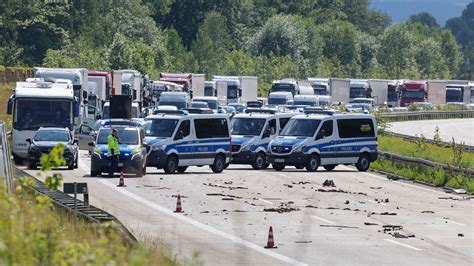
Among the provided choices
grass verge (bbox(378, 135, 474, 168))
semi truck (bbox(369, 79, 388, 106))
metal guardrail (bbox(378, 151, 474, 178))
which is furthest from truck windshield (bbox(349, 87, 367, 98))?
metal guardrail (bbox(378, 151, 474, 178))

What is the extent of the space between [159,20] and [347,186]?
443 feet

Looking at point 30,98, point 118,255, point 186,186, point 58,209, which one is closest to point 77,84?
point 30,98

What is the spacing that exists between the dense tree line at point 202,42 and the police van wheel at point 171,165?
52.9m

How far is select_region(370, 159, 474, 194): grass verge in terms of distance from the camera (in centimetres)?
3934

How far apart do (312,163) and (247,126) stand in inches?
145

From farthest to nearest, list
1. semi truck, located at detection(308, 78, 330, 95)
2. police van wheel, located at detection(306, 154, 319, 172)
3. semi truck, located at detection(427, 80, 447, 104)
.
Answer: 1. semi truck, located at detection(427, 80, 447, 104)
2. semi truck, located at detection(308, 78, 330, 95)
3. police van wheel, located at detection(306, 154, 319, 172)

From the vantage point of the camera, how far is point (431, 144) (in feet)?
188

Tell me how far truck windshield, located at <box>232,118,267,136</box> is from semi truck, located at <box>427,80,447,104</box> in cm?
7127

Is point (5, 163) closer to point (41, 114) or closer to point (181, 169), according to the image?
point (181, 169)

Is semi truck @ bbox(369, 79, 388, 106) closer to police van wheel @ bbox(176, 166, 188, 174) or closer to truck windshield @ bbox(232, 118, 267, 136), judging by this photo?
truck windshield @ bbox(232, 118, 267, 136)

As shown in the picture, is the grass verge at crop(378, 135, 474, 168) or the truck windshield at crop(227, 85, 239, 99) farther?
the truck windshield at crop(227, 85, 239, 99)

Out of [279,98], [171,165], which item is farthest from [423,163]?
[279,98]

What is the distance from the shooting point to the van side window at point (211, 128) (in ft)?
144

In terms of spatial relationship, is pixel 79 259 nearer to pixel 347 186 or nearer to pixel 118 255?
pixel 118 255
